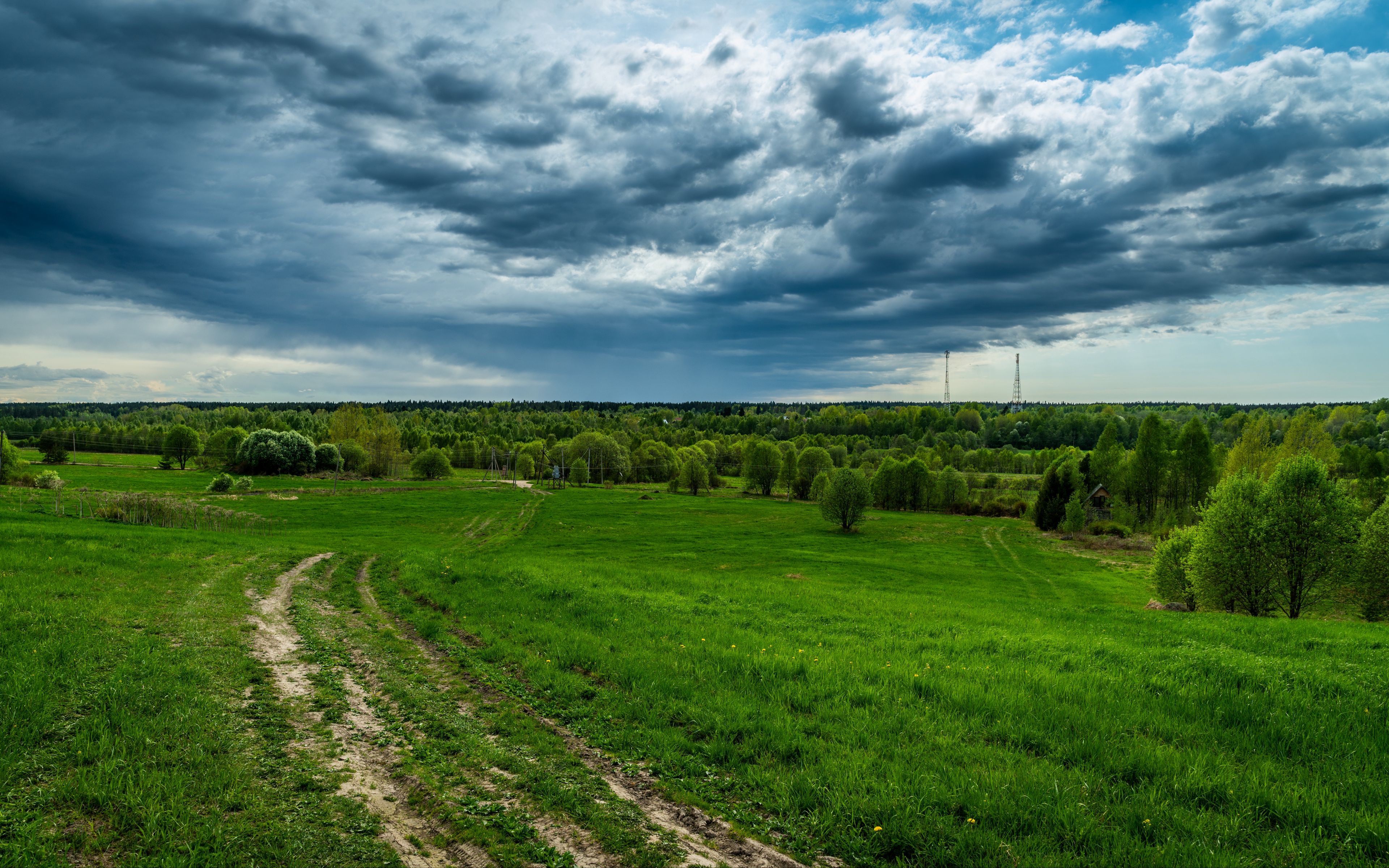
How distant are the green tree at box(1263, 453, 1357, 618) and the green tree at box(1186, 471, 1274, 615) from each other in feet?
1.49

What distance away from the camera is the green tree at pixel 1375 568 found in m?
30.5

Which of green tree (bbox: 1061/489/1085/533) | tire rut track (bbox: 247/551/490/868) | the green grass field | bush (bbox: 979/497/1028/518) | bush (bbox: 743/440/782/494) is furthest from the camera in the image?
Result: bush (bbox: 743/440/782/494)

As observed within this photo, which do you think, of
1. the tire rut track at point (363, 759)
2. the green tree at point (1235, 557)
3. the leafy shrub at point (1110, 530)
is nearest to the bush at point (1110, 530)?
the leafy shrub at point (1110, 530)

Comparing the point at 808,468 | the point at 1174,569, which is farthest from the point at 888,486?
the point at 1174,569

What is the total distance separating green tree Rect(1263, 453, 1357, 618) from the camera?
29.5m

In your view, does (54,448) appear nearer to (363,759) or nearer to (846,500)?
(846,500)

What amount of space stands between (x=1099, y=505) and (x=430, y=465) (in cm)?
11208

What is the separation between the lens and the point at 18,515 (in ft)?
110

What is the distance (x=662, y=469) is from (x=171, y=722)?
124019 mm

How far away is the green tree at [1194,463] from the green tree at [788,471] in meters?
58.3

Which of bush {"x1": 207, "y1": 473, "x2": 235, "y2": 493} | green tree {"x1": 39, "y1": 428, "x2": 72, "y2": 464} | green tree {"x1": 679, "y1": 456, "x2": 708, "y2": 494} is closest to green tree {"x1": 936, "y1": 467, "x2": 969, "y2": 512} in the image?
green tree {"x1": 679, "y1": 456, "x2": 708, "y2": 494}

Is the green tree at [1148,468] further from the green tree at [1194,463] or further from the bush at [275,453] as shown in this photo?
the bush at [275,453]

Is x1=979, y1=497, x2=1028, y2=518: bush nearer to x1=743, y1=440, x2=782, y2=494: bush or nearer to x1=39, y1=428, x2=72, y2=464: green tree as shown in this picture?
x1=743, y1=440, x2=782, y2=494: bush

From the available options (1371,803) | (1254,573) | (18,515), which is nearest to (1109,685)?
(1371,803)
